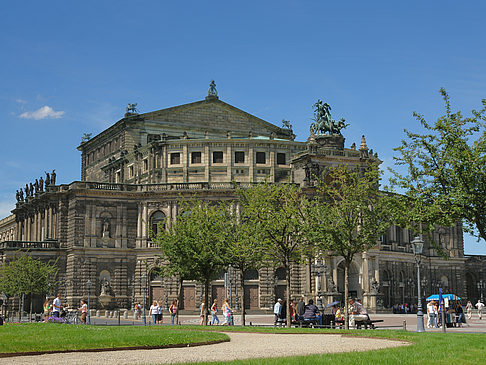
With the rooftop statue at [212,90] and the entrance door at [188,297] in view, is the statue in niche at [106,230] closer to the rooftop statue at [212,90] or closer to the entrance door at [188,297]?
the entrance door at [188,297]

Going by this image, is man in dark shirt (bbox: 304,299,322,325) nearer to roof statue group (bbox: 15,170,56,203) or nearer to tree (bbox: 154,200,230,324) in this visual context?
tree (bbox: 154,200,230,324)

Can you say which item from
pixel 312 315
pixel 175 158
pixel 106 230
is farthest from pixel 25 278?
pixel 312 315

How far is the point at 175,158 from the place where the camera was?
8625 cm

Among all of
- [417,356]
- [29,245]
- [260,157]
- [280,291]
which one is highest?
[260,157]

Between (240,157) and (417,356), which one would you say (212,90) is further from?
(417,356)

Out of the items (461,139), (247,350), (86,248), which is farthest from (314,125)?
(247,350)

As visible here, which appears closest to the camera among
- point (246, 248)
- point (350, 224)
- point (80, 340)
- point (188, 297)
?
point (80, 340)

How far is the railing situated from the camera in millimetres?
77500

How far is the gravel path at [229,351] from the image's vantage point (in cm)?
1975

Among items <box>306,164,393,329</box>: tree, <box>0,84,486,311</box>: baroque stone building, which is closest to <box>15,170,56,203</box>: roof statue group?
<box>0,84,486,311</box>: baroque stone building

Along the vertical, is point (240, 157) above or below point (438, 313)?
above

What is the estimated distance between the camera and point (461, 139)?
32312 mm

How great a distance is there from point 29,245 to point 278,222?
46199 mm

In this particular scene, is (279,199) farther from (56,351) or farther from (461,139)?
(56,351)
